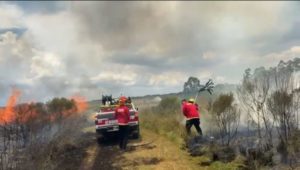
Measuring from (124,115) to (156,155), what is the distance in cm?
250

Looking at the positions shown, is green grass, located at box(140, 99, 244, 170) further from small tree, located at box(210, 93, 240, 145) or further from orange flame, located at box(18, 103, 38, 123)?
orange flame, located at box(18, 103, 38, 123)

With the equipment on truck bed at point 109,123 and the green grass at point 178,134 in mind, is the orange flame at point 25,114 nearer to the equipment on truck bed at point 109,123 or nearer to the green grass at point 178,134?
the equipment on truck bed at point 109,123

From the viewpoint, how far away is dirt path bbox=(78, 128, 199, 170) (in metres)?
14.4

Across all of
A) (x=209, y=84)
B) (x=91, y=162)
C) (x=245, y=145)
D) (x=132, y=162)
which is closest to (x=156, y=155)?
(x=132, y=162)

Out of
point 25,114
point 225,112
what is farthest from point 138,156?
point 25,114

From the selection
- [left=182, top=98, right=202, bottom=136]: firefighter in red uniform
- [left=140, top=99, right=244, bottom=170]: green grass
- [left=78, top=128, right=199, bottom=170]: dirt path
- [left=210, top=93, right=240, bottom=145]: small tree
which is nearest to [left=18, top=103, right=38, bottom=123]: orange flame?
[left=78, top=128, right=199, bottom=170]: dirt path

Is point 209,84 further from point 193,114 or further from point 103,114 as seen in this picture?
point 103,114

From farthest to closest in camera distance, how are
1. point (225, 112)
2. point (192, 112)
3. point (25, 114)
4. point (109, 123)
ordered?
point (25, 114), point (109, 123), point (225, 112), point (192, 112)

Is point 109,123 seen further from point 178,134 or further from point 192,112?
point 192,112

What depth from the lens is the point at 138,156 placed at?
52.5 ft

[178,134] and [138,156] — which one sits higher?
[178,134]

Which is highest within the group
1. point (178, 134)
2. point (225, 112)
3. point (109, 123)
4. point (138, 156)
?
point (225, 112)

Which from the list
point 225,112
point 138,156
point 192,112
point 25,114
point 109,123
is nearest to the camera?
point 138,156

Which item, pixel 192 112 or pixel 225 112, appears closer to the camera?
pixel 192 112
